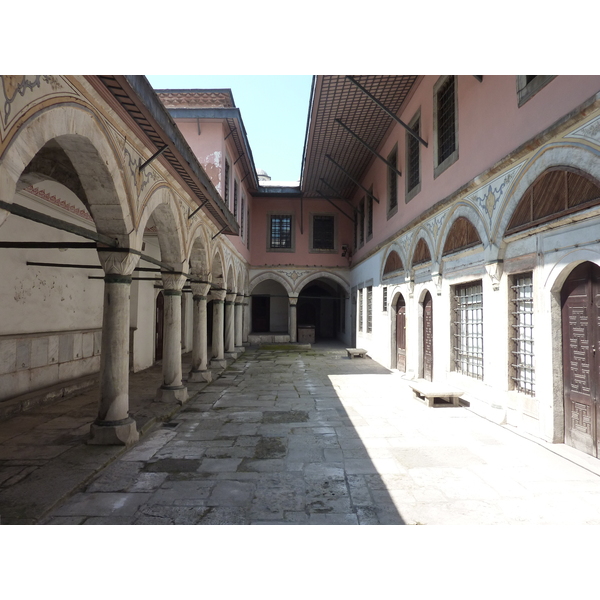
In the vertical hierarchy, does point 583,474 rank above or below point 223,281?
below

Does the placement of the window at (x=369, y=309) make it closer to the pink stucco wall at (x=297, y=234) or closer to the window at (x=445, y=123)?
the pink stucco wall at (x=297, y=234)

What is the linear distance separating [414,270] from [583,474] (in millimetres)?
6319

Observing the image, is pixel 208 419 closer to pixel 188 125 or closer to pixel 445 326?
pixel 445 326

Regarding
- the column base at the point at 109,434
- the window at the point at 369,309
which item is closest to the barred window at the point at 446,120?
the window at the point at 369,309

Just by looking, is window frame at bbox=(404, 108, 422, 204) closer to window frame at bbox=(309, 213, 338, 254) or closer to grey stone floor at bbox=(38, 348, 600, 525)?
grey stone floor at bbox=(38, 348, 600, 525)

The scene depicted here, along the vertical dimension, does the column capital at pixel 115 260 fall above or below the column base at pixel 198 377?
above

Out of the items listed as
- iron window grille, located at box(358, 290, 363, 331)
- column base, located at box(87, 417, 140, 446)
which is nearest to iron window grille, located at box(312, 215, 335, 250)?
iron window grille, located at box(358, 290, 363, 331)

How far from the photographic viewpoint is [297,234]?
786 inches

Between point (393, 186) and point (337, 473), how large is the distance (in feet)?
32.7

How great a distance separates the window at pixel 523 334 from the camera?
17.9ft

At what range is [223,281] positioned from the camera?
11492mm

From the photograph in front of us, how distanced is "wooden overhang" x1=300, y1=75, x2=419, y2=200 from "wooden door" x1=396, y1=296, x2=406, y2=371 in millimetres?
5154

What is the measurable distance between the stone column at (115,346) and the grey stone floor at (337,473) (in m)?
0.45

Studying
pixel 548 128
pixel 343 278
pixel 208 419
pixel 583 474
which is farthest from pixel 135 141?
pixel 343 278
